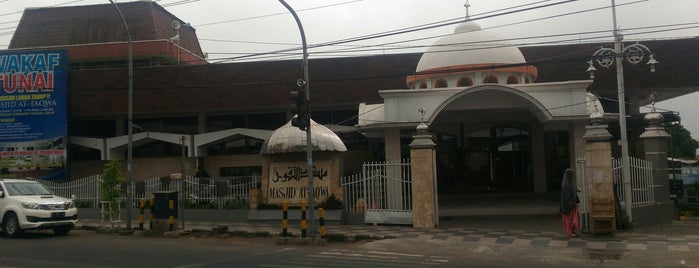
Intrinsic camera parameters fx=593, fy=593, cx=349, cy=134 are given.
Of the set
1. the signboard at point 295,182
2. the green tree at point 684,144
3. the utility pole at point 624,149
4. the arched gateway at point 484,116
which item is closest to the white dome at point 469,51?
the arched gateway at point 484,116

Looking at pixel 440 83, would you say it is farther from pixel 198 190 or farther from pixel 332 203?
pixel 198 190

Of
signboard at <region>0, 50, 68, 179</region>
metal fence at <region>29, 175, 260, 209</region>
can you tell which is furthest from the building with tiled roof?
metal fence at <region>29, 175, 260, 209</region>

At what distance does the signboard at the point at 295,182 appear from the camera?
1819 centimetres

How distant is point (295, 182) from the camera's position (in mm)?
18516

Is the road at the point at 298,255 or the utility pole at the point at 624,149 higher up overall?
the utility pole at the point at 624,149

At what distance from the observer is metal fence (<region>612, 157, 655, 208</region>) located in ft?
52.5

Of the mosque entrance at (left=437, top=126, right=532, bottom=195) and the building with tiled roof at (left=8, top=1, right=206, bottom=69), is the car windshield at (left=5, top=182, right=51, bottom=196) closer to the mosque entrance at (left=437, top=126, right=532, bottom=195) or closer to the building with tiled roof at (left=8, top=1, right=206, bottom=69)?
the building with tiled roof at (left=8, top=1, right=206, bottom=69)

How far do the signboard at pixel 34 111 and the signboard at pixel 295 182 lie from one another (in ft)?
45.4

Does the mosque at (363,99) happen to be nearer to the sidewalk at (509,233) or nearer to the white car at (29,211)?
the sidewalk at (509,233)

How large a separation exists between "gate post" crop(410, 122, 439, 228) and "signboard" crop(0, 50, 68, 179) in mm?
18531

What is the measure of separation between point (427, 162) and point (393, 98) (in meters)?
4.04

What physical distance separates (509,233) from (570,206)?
1.74m

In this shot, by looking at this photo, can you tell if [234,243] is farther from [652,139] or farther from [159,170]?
[159,170]

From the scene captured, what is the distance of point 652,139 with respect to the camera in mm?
16969
